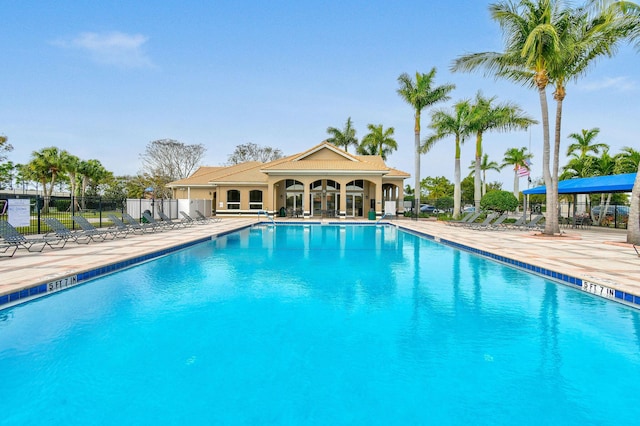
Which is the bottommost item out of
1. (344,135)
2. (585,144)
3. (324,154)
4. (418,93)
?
(324,154)

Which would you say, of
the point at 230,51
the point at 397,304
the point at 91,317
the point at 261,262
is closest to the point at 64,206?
the point at 230,51

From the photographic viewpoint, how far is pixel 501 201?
24.7 m

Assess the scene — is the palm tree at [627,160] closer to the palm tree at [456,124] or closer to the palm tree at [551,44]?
the palm tree at [456,124]

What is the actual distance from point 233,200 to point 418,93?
1873cm

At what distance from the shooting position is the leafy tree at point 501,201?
24478 mm

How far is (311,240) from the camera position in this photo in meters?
16.2

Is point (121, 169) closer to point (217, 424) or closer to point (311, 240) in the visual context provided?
point (311, 240)

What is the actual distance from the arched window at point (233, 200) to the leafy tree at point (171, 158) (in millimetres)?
19031

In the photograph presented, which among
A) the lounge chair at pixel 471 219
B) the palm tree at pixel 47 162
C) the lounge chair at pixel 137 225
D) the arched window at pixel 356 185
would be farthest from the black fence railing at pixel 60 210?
the lounge chair at pixel 471 219

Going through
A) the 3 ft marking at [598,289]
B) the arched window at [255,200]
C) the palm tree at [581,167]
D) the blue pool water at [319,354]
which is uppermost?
the palm tree at [581,167]

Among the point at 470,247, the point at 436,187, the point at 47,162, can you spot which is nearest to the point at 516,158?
the point at 436,187

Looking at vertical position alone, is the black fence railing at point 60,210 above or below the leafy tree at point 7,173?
below

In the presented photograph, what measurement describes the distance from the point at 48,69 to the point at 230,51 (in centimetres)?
1156

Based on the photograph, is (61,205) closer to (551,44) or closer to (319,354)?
(319,354)
